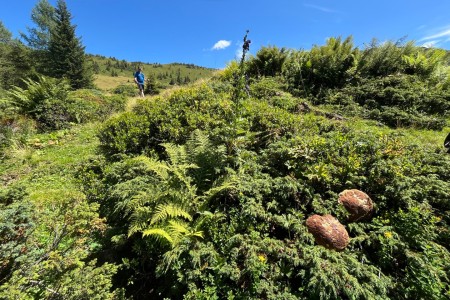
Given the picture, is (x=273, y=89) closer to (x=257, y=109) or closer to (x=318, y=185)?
(x=257, y=109)

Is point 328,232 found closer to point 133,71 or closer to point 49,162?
point 49,162

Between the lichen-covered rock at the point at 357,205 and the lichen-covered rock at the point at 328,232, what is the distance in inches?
11.9

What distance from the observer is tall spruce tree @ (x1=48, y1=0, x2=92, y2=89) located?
24.5 m

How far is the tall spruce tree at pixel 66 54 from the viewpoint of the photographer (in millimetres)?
24484

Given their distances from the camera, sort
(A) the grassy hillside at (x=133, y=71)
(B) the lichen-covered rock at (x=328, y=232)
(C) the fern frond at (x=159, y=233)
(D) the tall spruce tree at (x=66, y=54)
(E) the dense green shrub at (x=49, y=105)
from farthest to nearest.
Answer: (A) the grassy hillside at (x=133, y=71)
(D) the tall spruce tree at (x=66, y=54)
(E) the dense green shrub at (x=49, y=105)
(B) the lichen-covered rock at (x=328, y=232)
(C) the fern frond at (x=159, y=233)

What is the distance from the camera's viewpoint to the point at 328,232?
9.64 ft

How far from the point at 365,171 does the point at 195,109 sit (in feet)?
12.9

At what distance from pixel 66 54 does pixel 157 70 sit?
113690 mm

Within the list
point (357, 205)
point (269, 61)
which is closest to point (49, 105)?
point (269, 61)

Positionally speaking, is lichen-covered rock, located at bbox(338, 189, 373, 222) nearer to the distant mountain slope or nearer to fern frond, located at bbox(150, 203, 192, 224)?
fern frond, located at bbox(150, 203, 192, 224)

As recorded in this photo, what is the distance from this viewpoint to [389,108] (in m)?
6.98

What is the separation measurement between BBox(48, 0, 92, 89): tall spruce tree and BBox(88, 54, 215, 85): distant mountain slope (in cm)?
6237

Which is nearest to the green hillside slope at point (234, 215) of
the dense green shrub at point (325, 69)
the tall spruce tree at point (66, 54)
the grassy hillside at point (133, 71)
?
the dense green shrub at point (325, 69)

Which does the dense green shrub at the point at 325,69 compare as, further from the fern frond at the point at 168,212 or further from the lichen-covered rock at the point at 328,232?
the fern frond at the point at 168,212
